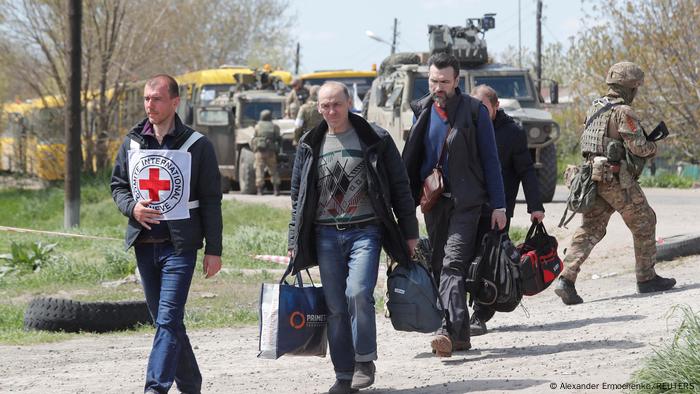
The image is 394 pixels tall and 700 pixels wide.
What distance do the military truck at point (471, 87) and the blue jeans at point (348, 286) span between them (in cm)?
1145

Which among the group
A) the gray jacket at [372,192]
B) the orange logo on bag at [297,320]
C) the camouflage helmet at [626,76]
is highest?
the camouflage helmet at [626,76]

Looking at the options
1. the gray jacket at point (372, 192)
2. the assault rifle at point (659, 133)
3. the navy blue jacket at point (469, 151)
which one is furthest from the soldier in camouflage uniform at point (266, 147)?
the gray jacket at point (372, 192)

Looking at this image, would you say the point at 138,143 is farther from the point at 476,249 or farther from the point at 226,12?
the point at 226,12

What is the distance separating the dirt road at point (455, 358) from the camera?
7.10 metres

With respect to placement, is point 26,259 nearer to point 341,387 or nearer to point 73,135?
point 73,135

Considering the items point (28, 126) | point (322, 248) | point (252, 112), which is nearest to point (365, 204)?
point (322, 248)

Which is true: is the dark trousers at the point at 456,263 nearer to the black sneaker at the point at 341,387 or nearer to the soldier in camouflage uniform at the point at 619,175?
the black sneaker at the point at 341,387

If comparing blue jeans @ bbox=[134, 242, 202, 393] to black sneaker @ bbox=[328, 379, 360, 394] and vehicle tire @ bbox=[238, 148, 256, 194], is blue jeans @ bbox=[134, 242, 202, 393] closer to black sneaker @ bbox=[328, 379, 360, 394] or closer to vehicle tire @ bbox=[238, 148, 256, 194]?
black sneaker @ bbox=[328, 379, 360, 394]

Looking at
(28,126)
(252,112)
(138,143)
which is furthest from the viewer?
(28,126)

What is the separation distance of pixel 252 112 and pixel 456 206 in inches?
697

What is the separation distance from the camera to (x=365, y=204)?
22.6 feet

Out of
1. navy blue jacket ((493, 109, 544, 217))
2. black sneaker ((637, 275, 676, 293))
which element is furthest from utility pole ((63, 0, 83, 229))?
navy blue jacket ((493, 109, 544, 217))

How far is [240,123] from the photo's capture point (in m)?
24.9

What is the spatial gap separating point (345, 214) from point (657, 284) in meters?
3.86
